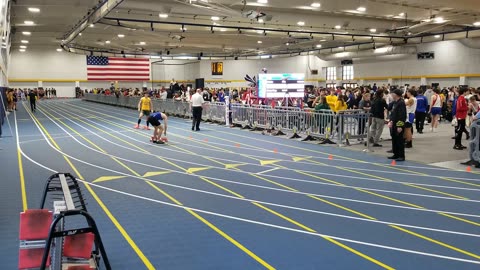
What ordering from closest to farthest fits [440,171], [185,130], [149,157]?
[440,171], [149,157], [185,130]

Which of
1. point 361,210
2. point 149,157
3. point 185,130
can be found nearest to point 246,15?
point 185,130

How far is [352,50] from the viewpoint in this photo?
37.3 m

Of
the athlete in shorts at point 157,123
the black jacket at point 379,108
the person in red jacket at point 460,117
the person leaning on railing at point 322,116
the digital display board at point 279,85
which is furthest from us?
the digital display board at point 279,85

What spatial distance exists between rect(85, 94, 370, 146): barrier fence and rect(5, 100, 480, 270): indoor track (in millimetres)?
1177

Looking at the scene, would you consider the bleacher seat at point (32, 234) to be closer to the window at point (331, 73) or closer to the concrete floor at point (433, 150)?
the concrete floor at point (433, 150)

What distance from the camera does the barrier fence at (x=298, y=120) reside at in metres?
13.2

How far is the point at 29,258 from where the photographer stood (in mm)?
3920

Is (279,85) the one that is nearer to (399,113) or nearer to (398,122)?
(399,113)

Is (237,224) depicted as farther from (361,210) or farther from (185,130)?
(185,130)

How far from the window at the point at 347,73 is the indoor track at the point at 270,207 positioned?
31266 mm

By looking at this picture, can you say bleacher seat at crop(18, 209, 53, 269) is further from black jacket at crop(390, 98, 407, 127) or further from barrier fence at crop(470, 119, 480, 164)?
barrier fence at crop(470, 119, 480, 164)

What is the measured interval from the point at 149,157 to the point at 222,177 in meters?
3.29

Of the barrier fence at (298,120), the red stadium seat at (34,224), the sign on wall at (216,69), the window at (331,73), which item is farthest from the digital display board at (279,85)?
the sign on wall at (216,69)

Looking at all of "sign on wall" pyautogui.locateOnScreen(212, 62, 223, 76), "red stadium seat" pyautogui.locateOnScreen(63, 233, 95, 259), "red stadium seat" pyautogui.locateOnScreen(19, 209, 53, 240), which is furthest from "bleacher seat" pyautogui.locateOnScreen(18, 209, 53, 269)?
"sign on wall" pyautogui.locateOnScreen(212, 62, 223, 76)
